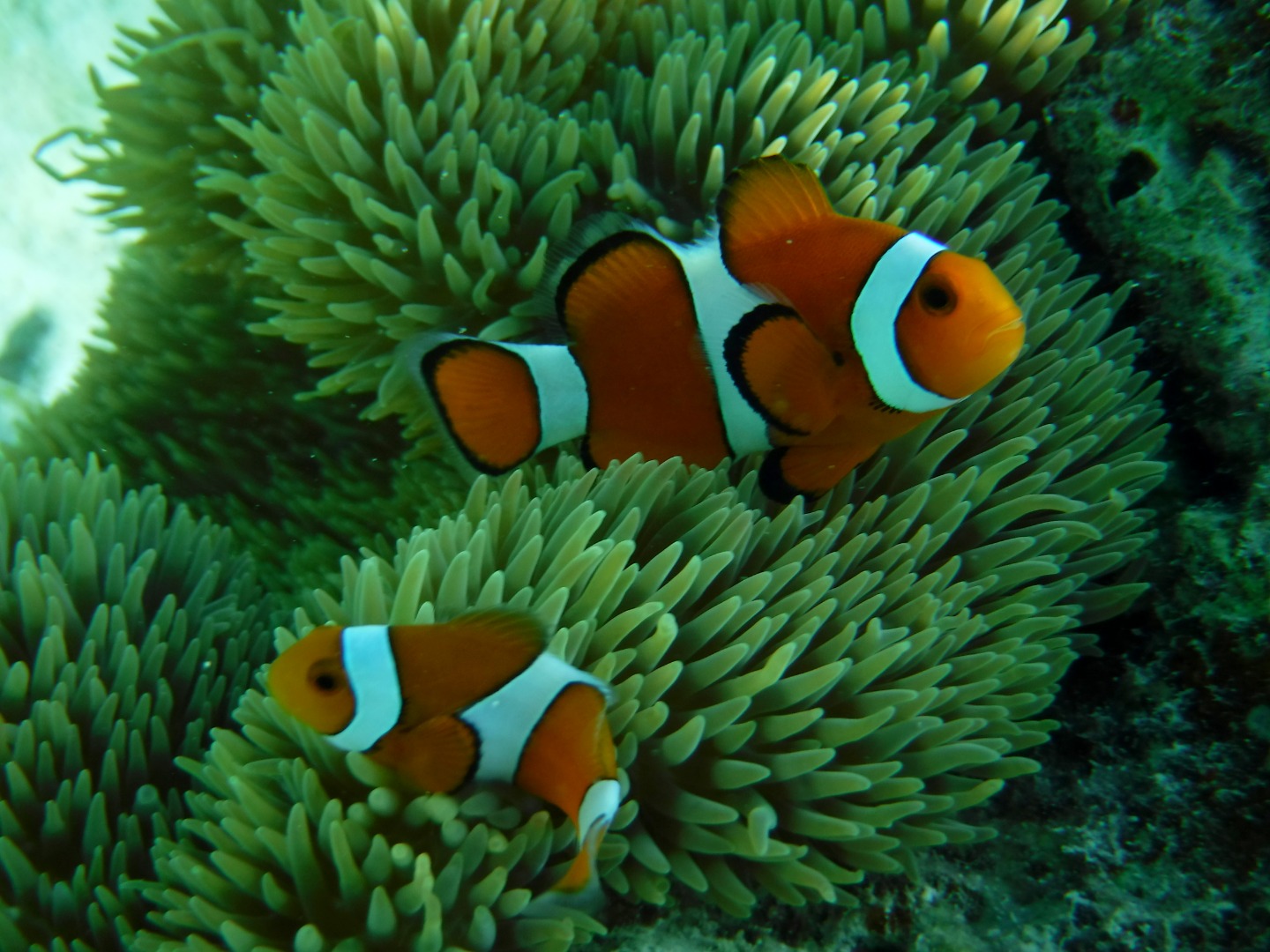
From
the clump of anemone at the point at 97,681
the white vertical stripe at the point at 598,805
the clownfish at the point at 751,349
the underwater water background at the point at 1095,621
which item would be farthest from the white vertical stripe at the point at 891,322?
the clump of anemone at the point at 97,681

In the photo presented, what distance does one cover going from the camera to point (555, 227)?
1499mm

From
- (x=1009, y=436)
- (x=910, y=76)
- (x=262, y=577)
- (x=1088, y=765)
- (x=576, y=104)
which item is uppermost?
(x=576, y=104)

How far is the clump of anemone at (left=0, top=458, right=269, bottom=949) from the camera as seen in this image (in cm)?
111

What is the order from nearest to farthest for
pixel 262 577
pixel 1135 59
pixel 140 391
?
pixel 1135 59 < pixel 262 577 < pixel 140 391

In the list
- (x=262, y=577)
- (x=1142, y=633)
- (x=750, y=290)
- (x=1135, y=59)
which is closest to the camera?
(x=750, y=290)

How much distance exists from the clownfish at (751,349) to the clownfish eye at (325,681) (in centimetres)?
44

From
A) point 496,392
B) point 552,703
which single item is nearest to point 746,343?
point 496,392

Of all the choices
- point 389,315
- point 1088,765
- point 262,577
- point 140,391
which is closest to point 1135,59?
point 1088,765

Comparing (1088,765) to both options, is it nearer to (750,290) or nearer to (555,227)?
(750,290)

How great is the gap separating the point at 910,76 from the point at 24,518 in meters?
1.61

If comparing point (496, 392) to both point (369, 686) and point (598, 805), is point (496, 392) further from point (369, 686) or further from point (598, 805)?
point (598, 805)

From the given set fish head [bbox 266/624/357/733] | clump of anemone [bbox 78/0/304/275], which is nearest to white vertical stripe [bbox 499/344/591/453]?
fish head [bbox 266/624/357/733]

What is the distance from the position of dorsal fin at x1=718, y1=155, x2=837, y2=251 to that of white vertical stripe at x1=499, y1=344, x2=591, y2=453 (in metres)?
0.26

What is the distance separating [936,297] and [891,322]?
0.20ft
